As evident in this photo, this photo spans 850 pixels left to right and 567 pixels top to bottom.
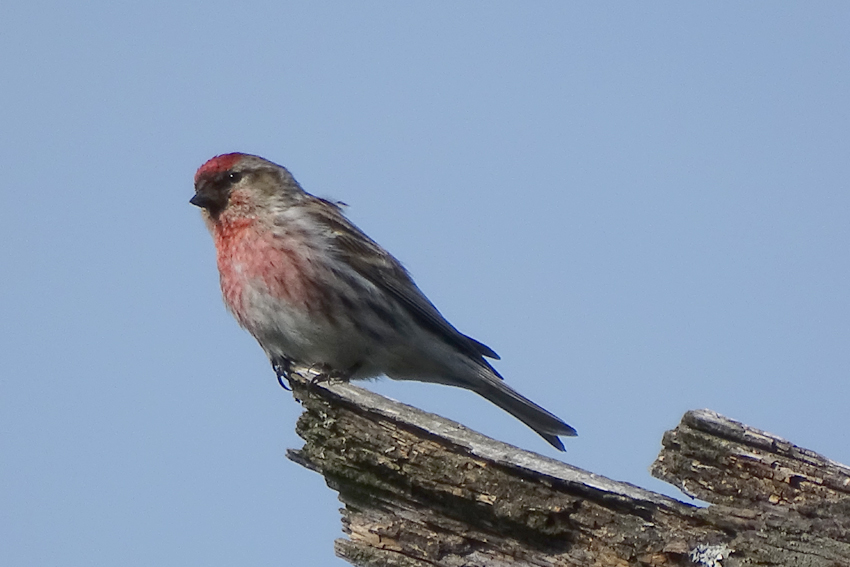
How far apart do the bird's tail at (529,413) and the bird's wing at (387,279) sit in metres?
0.26

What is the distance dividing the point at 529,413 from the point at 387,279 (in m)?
1.48

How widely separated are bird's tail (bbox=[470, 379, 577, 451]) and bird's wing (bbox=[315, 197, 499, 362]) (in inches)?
10.2

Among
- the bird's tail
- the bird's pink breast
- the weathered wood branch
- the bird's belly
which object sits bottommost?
the weathered wood branch

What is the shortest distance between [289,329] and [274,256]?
57 cm

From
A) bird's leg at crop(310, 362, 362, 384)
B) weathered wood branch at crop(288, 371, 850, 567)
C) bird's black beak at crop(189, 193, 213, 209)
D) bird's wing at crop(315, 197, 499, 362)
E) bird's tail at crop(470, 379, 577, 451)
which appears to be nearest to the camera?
weathered wood branch at crop(288, 371, 850, 567)

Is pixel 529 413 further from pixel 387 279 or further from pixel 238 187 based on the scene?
pixel 238 187

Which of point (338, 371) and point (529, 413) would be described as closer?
point (338, 371)

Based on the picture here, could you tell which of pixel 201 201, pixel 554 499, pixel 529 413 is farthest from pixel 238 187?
pixel 554 499

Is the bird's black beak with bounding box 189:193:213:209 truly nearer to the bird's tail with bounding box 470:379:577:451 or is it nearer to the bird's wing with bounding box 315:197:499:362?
the bird's wing with bounding box 315:197:499:362

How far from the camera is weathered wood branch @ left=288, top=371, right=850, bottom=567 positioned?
3.12m

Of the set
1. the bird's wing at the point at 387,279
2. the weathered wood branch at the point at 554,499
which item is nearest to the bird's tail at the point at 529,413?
the bird's wing at the point at 387,279

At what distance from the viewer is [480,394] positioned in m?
8.01

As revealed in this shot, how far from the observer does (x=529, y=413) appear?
7.61 m

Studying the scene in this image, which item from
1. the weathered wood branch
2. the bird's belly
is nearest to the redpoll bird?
the bird's belly
